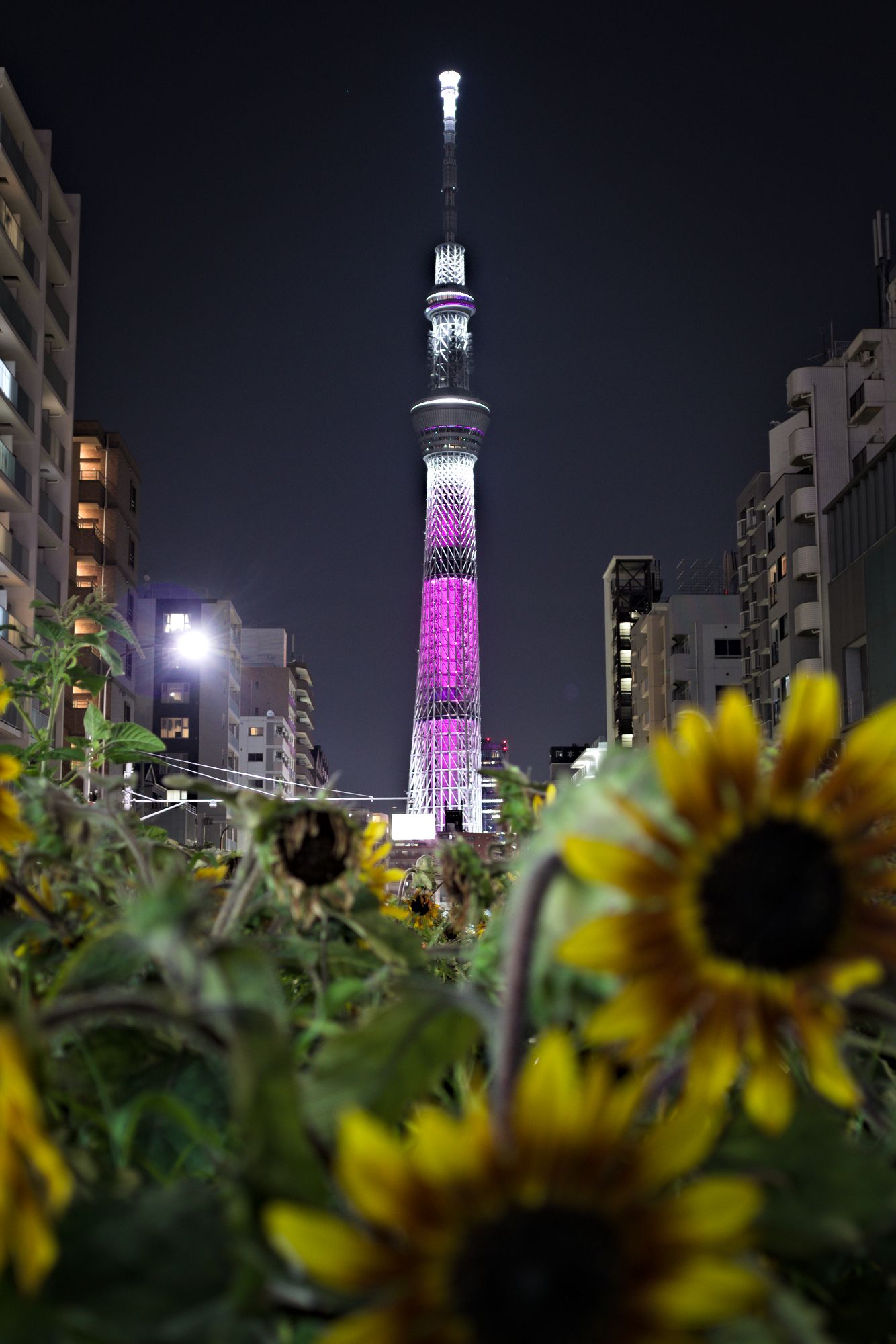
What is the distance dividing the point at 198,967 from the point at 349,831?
0.34m

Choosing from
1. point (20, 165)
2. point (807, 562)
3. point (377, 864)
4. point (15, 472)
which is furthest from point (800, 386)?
point (377, 864)

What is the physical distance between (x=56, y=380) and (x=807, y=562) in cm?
2605

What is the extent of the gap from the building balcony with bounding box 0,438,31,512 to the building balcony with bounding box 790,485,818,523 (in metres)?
26.1

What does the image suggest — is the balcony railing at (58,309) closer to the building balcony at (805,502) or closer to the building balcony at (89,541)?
the building balcony at (89,541)

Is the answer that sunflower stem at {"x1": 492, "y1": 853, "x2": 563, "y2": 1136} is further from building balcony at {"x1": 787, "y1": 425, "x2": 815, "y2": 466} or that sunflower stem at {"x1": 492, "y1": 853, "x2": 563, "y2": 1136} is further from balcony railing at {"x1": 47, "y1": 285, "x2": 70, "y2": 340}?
building balcony at {"x1": 787, "y1": 425, "x2": 815, "y2": 466}

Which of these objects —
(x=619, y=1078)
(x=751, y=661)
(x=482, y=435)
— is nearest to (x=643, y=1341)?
(x=619, y=1078)

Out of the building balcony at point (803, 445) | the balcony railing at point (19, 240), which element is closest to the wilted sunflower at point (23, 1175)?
the balcony railing at point (19, 240)

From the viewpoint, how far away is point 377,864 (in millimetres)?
1010

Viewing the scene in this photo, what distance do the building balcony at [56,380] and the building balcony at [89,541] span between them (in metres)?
10.6

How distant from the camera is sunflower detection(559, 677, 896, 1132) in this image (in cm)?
37

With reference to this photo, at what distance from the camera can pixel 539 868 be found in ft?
1.32

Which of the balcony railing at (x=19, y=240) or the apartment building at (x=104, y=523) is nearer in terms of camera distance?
the balcony railing at (x=19, y=240)

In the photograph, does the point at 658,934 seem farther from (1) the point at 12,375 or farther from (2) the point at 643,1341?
(1) the point at 12,375

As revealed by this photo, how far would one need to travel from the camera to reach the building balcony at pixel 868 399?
40750 millimetres
